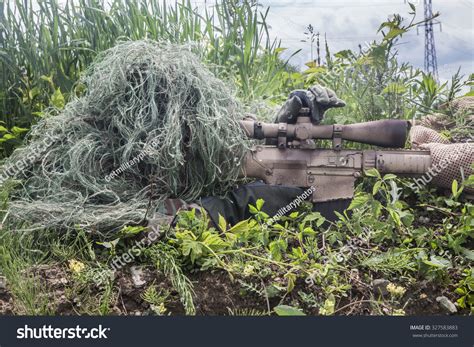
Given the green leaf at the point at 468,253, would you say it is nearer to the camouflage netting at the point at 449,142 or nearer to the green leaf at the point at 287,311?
the camouflage netting at the point at 449,142

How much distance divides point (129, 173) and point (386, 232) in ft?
4.38

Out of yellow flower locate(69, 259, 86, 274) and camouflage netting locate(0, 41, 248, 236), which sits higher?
camouflage netting locate(0, 41, 248, 236)

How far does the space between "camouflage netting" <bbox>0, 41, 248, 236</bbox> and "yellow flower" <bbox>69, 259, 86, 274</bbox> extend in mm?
379

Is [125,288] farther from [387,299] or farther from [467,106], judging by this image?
[467,106]

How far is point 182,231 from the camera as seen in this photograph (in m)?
2.96

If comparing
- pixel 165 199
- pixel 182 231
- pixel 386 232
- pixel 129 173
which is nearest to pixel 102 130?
pixel 129 173

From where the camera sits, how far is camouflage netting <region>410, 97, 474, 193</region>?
11.6 ft

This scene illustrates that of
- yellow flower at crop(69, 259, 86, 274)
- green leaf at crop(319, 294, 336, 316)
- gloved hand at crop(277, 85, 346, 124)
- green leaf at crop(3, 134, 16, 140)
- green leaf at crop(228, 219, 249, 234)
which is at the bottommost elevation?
green leaf at crop(319, 294, 336, 316)

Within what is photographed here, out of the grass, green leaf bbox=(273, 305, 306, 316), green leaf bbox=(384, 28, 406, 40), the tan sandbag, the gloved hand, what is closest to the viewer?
green leaf bbox=(273, 305, 306, 316)

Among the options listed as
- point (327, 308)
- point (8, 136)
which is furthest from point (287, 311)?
point (8, 136)

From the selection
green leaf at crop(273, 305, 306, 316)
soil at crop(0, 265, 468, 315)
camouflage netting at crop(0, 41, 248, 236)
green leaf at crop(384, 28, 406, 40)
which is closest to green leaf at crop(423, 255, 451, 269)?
soil at crop(0, 265, 468, 315)

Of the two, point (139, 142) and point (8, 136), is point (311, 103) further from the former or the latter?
point (8, 136)

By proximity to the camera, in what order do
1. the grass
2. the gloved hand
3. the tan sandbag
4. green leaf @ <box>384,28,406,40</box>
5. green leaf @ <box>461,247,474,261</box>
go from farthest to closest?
green leaf @ <box>384,28,406,40</box>
the tan sandbag
the gloved hand
green leaf @ <box>461,247,474,261</box>
the grass

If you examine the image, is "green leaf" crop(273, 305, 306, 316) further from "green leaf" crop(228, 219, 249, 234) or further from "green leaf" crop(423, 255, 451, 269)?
"green leaf" crop(423, 255, 451, 269)
